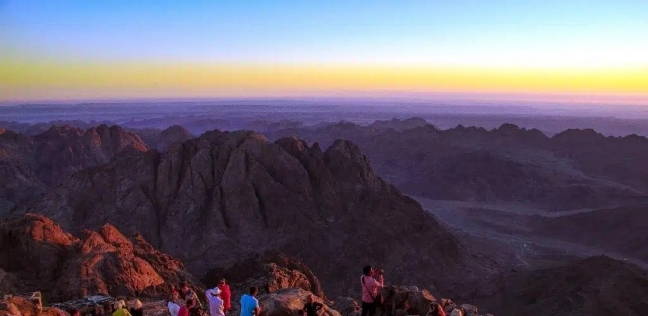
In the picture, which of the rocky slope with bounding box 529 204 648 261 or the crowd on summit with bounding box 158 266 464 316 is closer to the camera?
the crowd on summit with bounding box 158 266 464 316

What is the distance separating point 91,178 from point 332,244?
67.3ft

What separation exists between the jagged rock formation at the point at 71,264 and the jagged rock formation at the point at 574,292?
17825 millimetres

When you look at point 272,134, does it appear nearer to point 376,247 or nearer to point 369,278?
point 376,247

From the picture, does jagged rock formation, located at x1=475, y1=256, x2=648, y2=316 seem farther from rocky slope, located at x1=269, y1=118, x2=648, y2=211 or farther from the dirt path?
rocky slope, located at x1=269, y1=118, x2=648, y2=211

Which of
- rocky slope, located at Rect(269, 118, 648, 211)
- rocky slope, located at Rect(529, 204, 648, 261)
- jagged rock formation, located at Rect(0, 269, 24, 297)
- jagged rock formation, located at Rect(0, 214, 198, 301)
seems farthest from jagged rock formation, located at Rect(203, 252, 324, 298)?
rocky slope, located at Rect(269, 118, 648, 211)

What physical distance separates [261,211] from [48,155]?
45.3 metres

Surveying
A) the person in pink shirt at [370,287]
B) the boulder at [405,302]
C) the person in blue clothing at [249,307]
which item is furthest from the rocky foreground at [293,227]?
the person in blue clothing at [249,307]

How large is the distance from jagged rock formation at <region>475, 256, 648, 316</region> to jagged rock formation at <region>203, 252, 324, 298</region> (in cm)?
1137

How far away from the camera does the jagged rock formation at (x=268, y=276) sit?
21625 millimetres

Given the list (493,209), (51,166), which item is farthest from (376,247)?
(51,166)

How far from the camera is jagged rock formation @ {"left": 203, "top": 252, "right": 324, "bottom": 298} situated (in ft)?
70.9

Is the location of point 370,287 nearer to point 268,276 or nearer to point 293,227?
point 268,276

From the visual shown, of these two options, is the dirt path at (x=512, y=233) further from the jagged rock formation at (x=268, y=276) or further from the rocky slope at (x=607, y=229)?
the jagged rock formation at (x=268, y=276)

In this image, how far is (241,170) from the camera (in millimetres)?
42344
